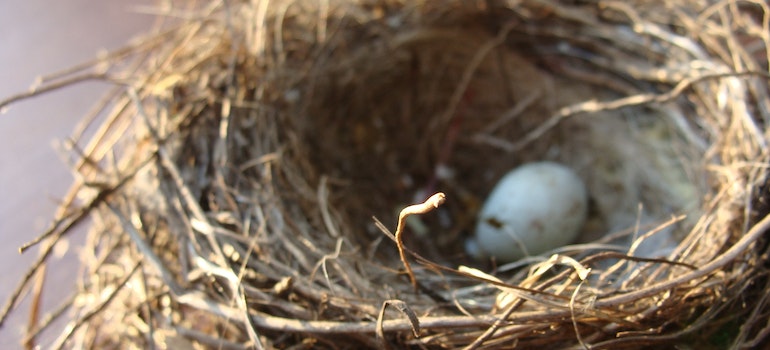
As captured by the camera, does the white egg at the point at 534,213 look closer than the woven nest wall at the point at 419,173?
No

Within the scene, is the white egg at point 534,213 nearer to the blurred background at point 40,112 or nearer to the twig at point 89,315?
the twig at point 89,315

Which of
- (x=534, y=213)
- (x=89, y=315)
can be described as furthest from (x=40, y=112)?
(x=534, y=213)

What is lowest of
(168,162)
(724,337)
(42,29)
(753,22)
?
(724,337)

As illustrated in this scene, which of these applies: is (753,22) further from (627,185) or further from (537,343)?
(537,343)

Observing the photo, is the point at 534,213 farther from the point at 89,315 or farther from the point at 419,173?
the point at 89,315

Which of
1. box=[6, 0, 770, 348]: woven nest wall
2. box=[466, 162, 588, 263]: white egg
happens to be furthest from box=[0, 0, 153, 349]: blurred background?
box=[466, 162, 588, 263]: white egg

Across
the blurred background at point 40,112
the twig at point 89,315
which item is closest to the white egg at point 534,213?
the twig at point 89,315

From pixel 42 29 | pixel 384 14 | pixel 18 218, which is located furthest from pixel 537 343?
pixel 42 29
